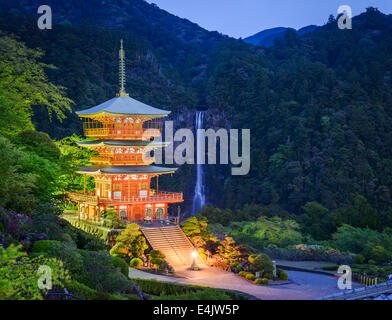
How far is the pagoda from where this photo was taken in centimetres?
3097

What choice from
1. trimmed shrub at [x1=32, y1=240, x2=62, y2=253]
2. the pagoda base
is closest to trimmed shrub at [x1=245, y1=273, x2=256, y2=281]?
the pagoda base

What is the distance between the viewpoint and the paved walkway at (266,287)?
1998 centimetres

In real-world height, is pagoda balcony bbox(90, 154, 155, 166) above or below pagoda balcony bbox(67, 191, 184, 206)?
above

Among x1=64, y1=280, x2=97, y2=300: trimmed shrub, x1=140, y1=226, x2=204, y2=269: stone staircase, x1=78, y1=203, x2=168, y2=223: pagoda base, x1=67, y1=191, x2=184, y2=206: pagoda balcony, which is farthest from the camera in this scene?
x1=78, y1=203, x2=168, y2=223: pagoda base

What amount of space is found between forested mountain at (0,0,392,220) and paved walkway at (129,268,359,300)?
29222mm

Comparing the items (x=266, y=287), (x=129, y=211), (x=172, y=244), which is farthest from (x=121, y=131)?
(x=266, y=287)

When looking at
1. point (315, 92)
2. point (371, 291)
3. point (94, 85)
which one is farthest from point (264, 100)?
point (371, 291)

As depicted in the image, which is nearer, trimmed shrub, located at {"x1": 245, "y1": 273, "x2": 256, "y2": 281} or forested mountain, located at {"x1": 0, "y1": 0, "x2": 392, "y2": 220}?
trimmed shrub, located at {"x1": 245, "y1": 273, "x2": 256, "y2": 281}

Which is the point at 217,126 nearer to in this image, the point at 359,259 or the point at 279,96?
the point at 279,96

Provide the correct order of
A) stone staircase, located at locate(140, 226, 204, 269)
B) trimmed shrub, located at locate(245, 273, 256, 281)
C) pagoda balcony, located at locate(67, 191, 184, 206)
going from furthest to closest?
pagoda balcony, located at locate(67, 191, 184, 206)
stone staircase, located at locate(140, 226, 204, 269)
trimmed shrub, located at locate(245, 273, 256, 281)

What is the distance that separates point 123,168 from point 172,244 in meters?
7.26

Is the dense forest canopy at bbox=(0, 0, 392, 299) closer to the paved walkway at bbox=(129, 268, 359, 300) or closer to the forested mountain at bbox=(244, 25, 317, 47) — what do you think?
the paved walkway at bbox=(129, 268, 359, 300)

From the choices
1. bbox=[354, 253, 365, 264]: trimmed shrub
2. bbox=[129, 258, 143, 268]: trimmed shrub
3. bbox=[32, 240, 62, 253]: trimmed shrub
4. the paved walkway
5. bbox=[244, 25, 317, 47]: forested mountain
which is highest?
bbox=[244, 25, 317, 47]: forested mountain
